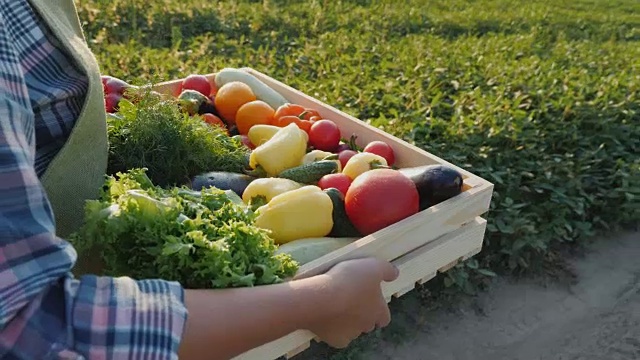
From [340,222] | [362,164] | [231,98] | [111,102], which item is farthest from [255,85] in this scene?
[340,222]

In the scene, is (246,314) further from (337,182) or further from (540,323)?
(540,323)

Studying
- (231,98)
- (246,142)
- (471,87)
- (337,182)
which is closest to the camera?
(337,182)

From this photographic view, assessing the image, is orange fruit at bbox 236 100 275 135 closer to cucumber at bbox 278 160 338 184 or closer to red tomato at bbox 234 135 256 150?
red tomato at bbox 234 135 256 150

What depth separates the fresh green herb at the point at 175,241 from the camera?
59.7 inches

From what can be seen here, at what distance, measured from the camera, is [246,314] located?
1.44 meters

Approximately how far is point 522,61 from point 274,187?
162 inches

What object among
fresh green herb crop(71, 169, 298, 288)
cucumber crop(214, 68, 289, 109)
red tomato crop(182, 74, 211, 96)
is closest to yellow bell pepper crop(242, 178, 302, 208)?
fresh green herb crop(71, 169, 298, 288)

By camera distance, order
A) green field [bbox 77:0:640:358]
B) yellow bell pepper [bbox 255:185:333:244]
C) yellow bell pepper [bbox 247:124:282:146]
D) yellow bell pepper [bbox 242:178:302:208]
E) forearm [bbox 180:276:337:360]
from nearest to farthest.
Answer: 1. forearm [bbox 180:276:337:360]
2. yellow bell pepper [bbox 255:185:333:244]
3. yellow bell pepper [bbox 242:178:302:208]
4. yellow bell pepper [bbox 247:124:282:146]
5. green field [bbox 77:0:640:358]

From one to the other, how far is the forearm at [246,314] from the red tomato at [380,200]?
1.49ft

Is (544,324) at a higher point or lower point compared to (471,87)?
lower

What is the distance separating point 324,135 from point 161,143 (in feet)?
2.20

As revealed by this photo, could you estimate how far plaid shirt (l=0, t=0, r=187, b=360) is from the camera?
3.62ft

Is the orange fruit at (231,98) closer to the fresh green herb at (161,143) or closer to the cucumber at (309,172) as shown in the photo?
the fresh green herb at (161,143)

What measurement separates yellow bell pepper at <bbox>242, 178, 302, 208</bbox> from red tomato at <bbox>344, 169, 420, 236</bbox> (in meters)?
0.21
